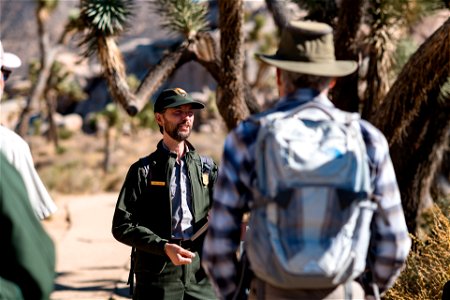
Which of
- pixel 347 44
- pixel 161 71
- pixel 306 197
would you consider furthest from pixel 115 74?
pixel 306 197

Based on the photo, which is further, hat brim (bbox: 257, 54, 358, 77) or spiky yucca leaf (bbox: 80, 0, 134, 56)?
spiky yucca leaf (bbox: 80, 0, 134, 56)

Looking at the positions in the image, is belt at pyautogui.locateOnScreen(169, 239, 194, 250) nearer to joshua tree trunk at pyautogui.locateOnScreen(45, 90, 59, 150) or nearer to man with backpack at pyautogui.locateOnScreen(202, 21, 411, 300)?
man with backpack at pyautogui.locateOnScreen(202, 21, 411, 300)

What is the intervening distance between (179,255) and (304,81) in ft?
4.53

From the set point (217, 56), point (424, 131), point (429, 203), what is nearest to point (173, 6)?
point (217, 56)

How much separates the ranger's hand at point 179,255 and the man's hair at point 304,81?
4.36ft

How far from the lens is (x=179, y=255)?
363cm

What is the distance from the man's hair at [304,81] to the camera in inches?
99.7

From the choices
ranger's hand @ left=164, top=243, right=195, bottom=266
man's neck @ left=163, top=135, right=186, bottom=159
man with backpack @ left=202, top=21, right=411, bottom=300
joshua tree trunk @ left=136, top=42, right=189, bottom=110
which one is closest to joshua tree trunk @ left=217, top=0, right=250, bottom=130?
joshua tree trunk @ left=136, top=42, right=189, bottom=110

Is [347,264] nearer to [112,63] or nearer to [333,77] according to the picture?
[333,77]

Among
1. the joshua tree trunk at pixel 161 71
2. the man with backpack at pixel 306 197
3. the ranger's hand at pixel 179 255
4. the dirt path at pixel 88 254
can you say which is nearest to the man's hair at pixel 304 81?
the man with backpack at pixel 306 197

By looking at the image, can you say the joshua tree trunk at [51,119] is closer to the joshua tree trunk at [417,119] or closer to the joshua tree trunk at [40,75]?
the joshua tree trunk at [40,75]

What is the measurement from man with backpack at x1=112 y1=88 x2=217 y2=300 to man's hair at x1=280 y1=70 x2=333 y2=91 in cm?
141

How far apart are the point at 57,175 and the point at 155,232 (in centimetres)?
1902

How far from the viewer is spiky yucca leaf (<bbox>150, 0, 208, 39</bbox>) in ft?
28.7
